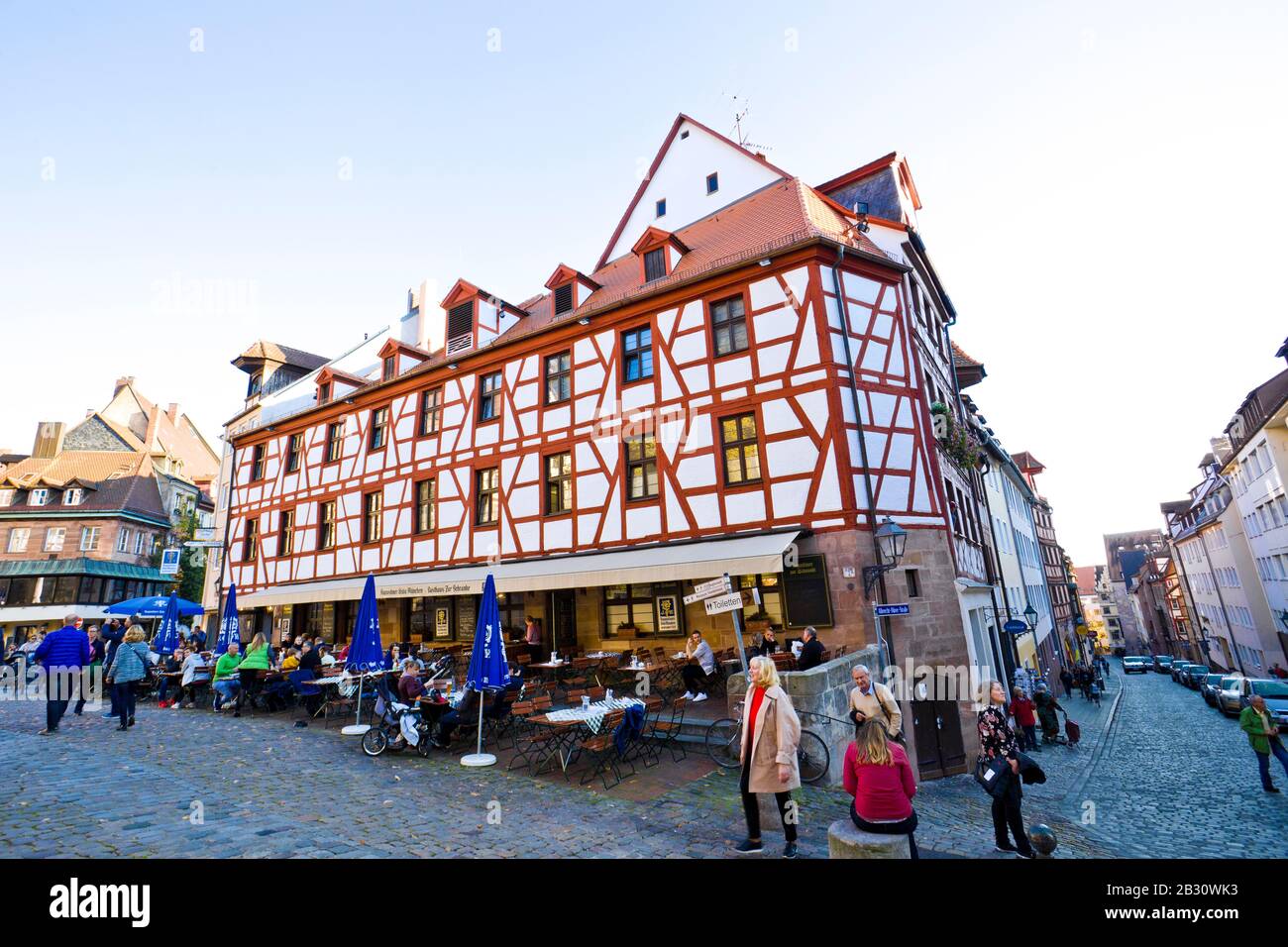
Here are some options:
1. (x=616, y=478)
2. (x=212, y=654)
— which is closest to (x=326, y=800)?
(x=616, y=478)

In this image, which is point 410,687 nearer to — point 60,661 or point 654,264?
point 60,661

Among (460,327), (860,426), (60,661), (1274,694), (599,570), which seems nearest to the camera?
(60,661)

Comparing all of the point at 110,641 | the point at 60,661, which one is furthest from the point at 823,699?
the point at 110,641

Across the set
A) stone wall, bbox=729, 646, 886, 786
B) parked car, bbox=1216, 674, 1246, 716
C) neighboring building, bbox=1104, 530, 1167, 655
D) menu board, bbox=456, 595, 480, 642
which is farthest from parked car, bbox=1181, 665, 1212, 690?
neighboring building, bbox=1104, 530, 1167, 655

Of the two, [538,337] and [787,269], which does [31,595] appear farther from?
[787,269]

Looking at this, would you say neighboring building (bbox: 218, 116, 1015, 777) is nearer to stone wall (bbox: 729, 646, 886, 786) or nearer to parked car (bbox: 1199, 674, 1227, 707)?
stone wall (bbox: 729, 646, 886, 786)

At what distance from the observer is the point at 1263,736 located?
1061 centimetres

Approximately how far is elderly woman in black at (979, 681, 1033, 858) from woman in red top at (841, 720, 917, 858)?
7.00ft

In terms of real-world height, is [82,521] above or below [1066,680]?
above

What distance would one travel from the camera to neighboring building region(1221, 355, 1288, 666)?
29.5 meters

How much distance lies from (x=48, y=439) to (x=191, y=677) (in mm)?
41656

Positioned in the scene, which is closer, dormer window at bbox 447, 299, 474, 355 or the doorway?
the doorway

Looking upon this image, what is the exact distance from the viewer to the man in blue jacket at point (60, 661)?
9.38 m

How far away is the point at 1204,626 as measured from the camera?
52844 mm
